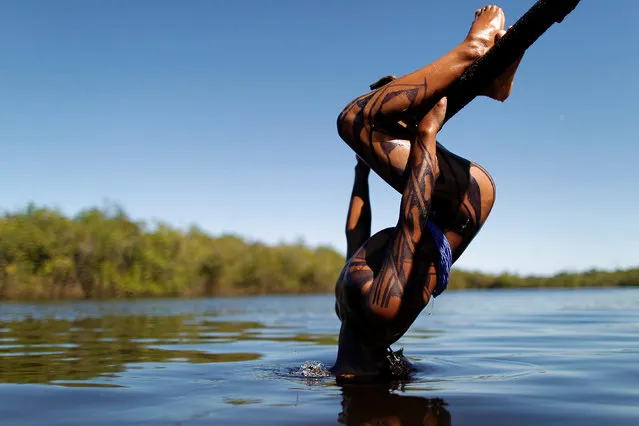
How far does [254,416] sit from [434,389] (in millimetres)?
1044

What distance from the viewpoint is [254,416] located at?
237 centimetres

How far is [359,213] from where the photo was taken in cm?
365

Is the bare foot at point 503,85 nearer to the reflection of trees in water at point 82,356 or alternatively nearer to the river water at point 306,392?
the river water at point 306,392

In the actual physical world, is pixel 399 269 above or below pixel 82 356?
above

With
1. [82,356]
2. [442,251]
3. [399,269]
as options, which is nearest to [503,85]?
[442,251]

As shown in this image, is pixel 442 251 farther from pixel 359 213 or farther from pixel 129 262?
pixel 129 262

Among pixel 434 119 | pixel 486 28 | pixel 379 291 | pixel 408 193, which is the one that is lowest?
pixel 379 291

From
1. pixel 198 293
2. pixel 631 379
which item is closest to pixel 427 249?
pixel 631 379

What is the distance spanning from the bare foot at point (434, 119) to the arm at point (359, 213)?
0.86 m

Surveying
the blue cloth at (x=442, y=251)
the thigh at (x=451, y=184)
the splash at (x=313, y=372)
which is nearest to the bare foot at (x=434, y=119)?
the thigh at (x=451, y=184)

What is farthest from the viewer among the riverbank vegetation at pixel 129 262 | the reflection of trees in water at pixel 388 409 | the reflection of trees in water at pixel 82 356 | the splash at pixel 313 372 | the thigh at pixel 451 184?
the riverbank vegetation at pixel 129 262

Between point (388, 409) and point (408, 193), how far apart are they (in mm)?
1006

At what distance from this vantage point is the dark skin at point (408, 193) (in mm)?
2762

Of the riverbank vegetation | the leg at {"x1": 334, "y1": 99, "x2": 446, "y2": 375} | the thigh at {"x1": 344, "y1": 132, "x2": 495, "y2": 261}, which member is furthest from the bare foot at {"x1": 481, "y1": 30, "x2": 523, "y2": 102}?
the riverbank vegetation
